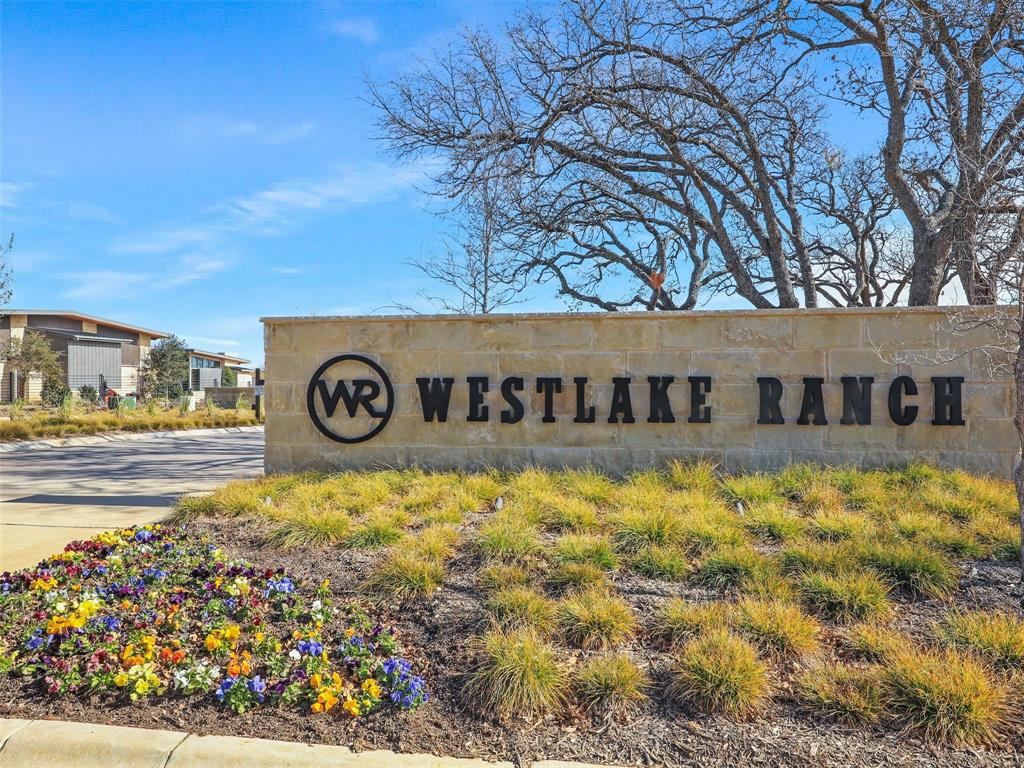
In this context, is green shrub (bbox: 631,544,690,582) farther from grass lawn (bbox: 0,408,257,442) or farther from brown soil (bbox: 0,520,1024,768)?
grass lawn (bbox: 0,408,257,442)

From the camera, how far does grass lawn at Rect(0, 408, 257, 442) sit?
17706mm

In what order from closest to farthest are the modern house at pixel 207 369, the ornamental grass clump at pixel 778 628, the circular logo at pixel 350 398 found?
the ornamental grass clump at pixel 778 628, the circular logo at pixel 350 398, the modern house at pixel 207 369

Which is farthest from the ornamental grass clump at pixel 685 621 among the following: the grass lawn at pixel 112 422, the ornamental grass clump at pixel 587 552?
the grass lawn at pixel 112 422

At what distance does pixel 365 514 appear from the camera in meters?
6.21

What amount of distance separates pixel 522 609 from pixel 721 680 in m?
1.17

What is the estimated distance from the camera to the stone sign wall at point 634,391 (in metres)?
7.69

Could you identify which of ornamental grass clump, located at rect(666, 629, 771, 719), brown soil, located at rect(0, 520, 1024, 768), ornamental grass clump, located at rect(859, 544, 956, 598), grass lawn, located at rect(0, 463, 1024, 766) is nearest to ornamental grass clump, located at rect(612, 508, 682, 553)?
grass lawn, located at rect(0, 463, 1024, 766)

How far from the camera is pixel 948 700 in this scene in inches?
121

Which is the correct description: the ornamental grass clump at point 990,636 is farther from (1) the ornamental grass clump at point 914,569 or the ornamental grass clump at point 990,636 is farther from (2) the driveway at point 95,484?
(2) the driveway at point 95,484

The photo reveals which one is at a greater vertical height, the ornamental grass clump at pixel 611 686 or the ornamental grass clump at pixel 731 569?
the ornamental grass clump at pixel 731 569

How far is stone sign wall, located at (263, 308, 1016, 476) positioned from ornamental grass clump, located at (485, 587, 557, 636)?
13.3 ft

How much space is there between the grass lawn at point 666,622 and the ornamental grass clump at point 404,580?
1 cm

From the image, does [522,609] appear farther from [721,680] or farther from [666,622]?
[721,680]

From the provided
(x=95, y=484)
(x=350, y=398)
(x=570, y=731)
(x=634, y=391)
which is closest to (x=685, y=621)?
(x=570, y=731)
